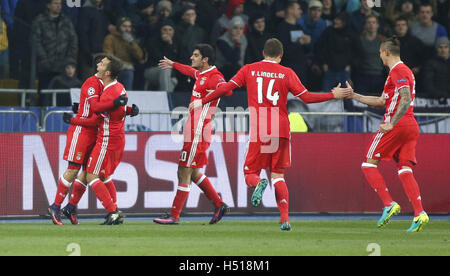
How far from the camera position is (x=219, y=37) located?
19.3m

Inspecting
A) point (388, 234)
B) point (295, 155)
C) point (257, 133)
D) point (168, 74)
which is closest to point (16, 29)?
point (168, 74)

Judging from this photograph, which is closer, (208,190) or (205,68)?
(205,68)

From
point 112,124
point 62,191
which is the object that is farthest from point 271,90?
point 62,191

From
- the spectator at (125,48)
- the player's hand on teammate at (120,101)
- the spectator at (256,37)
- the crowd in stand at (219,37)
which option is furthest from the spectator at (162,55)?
the player's hand on teammate at (120,101)

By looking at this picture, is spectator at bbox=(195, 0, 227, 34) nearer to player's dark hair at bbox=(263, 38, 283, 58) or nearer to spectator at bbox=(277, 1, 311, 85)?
spectator at bbox=(277, 1, 311, 85)

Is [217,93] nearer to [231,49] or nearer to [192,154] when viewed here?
[192,154]

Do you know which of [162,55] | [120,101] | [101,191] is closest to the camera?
[120,101]

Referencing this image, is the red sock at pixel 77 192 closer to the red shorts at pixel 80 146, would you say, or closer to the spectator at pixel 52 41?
the red shorts at pixel 80 146

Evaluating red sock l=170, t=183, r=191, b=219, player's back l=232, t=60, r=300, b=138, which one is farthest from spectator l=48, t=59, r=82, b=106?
player's back l=232, t=60, r=300, b=138

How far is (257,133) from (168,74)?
6.51m

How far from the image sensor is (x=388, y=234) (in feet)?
39.6

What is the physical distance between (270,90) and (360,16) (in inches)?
366

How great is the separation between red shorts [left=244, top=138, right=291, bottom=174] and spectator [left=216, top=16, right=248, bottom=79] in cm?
655

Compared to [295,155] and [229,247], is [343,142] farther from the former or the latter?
[229,247]
